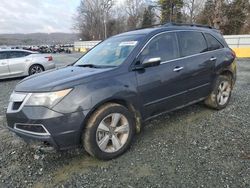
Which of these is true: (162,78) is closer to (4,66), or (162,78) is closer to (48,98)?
(48,98)

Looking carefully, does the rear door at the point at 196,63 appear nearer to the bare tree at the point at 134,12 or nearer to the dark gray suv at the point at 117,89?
the dark gray suv at the point at 117,89

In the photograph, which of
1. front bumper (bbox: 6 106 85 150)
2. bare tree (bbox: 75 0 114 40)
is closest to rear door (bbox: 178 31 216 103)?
front bumper (bbox: 6 106 85 150)

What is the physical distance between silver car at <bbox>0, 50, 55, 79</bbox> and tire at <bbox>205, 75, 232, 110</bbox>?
8.84 metres

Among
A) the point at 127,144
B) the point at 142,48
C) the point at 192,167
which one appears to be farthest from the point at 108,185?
the point at 142,48

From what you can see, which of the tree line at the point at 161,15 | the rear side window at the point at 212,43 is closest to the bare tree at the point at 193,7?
the tree line at the point at 161,15

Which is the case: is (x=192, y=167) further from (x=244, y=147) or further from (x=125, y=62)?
(x=125, y=62)

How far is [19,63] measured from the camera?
11.1m

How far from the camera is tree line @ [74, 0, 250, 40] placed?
3472 centimetres

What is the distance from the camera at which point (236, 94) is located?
656cm

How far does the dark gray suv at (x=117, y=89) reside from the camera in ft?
9.92

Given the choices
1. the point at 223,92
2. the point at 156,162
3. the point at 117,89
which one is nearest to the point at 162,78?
the point at 117,89

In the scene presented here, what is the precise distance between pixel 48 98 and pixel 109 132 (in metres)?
0.94

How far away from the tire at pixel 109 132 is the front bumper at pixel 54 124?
0.16m

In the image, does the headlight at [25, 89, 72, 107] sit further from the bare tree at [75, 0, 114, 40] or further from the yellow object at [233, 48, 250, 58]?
the bare tree at [75, 0, 114, 40]
